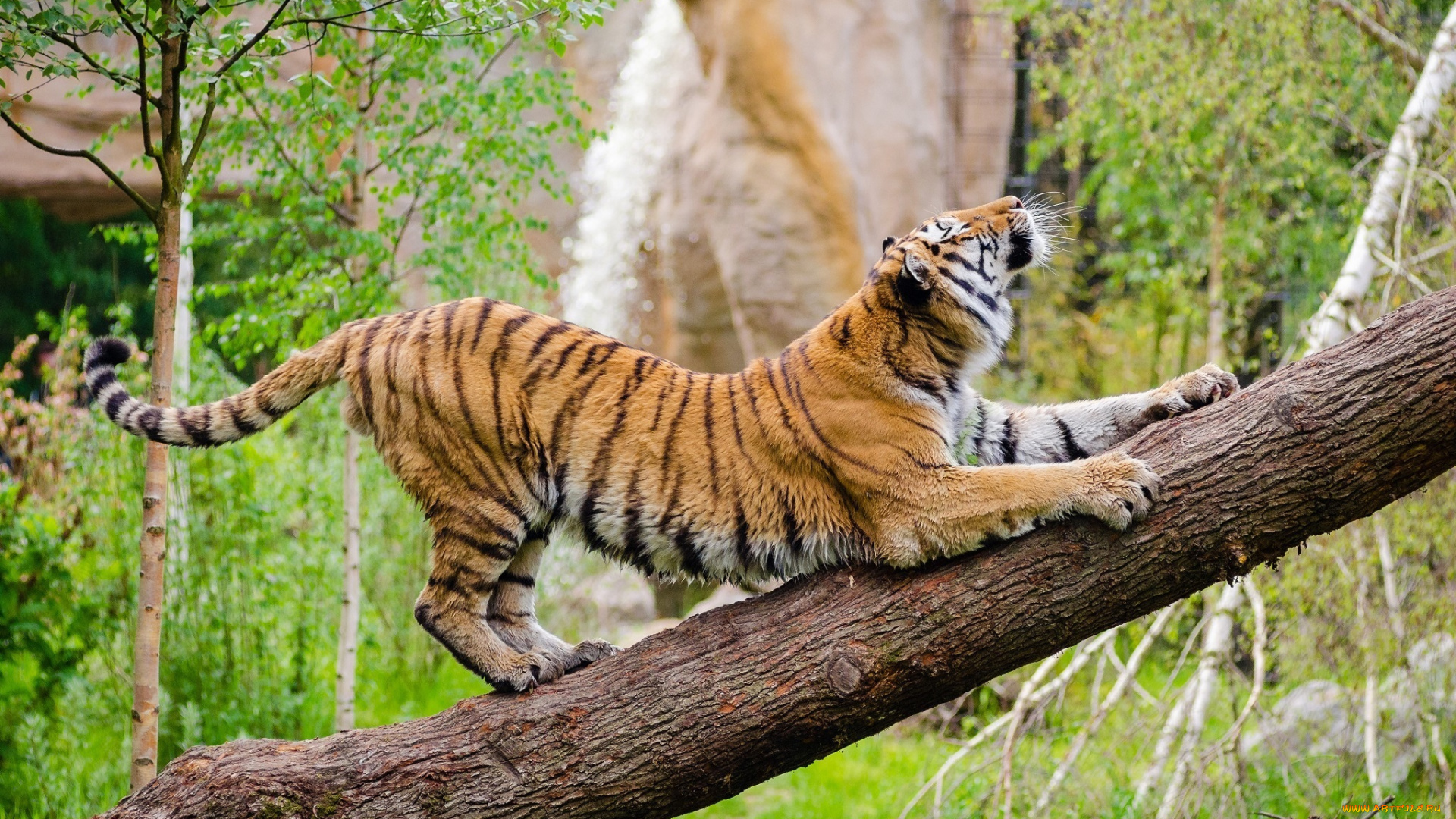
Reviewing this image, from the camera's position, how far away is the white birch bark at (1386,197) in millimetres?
5387

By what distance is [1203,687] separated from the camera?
17.0 ft

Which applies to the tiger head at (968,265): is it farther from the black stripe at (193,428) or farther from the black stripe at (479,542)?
the black stripe at (193,428)

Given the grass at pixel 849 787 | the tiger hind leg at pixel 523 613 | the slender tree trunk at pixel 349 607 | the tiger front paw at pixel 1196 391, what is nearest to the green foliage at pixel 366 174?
the slender tree trunk at pixel 349 607

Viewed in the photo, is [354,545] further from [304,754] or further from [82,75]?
[82,75]

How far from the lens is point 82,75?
10.3 metres

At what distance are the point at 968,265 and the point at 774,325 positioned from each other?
20.8ft

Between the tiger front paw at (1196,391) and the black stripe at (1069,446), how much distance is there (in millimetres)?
276

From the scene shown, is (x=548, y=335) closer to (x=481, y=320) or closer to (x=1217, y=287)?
(x=481, y=320)

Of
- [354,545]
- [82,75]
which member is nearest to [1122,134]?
[354,545]

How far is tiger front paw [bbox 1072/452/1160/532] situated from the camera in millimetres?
2982

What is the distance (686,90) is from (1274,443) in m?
8.82

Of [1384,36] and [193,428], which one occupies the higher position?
[1384,36]

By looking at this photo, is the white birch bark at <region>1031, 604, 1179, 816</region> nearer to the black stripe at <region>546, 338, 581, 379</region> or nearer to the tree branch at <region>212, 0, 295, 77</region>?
the black stripe at <region>546, 338, 581, 379</region>

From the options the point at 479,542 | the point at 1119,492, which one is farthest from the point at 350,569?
the point at 1119,492
